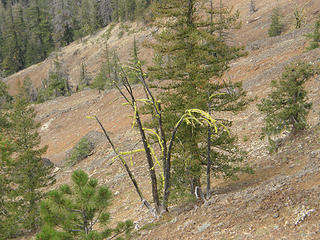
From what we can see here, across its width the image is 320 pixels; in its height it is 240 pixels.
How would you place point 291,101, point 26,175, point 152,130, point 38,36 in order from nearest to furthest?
point 152,130 < point 291,101 < point 26,175 < point 38,36

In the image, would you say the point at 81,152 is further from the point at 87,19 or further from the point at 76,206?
the point at 87,19

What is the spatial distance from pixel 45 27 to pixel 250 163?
10688 centimetres

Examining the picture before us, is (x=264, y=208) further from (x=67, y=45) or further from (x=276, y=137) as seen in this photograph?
(x=67, y=45)

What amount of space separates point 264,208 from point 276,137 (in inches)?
344

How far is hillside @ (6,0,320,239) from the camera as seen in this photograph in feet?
20.7

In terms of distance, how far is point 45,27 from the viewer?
10494 centimetres

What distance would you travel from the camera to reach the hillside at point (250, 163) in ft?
20.7

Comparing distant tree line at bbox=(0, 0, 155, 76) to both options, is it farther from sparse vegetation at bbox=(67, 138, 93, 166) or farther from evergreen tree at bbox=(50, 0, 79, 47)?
sparse vegetation at bbox=(67, 138, 93, 166)

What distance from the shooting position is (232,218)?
6949 millimetres

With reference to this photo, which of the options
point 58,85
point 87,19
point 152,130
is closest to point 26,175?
point 152,130

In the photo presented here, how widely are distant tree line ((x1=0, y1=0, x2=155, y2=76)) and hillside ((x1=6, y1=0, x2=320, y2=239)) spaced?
175 feet

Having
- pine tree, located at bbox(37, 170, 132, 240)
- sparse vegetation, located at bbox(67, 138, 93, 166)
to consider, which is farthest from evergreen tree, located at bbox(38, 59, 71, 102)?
pine tree, located at bbox(37, 170, 132, 240)

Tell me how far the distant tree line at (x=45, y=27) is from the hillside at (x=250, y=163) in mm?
53288

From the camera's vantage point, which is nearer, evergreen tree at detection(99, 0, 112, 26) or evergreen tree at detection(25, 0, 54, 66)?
evergreen tree at detection(25, 0, 54, 66)
